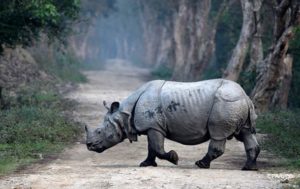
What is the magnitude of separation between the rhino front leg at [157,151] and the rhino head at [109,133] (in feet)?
2.12

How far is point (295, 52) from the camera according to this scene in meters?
23.4

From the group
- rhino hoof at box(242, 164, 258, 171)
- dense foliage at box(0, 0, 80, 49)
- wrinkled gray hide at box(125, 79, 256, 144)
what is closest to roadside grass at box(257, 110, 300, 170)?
rhino hoof at box(242, 164, 258, 171)

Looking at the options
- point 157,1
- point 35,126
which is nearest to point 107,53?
point 157,1

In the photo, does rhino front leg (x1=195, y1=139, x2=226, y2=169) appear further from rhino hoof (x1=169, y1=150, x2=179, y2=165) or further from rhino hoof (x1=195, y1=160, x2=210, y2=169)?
rhino hoof (x1=169, y1=150, x2=179, y2=165)

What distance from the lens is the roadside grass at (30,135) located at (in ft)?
42.8

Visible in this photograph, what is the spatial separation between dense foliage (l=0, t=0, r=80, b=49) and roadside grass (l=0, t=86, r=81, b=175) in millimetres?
2246

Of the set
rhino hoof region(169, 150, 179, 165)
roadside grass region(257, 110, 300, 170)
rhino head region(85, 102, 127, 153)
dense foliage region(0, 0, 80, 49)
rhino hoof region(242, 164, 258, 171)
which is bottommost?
roadside grass region(257, 110, 300, 170)

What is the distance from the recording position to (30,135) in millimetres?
15336

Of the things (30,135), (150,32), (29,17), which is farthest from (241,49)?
(150,32)

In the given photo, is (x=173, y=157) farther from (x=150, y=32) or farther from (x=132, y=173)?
(x=150, y=32)

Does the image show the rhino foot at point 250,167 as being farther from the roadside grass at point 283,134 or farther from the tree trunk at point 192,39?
the tree trunk at point 192,39

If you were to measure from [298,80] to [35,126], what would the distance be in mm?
13789

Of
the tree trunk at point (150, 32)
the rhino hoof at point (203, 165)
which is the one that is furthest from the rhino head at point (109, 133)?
the tree trunk at point (150, 32)

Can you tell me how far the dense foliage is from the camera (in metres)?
18.8
